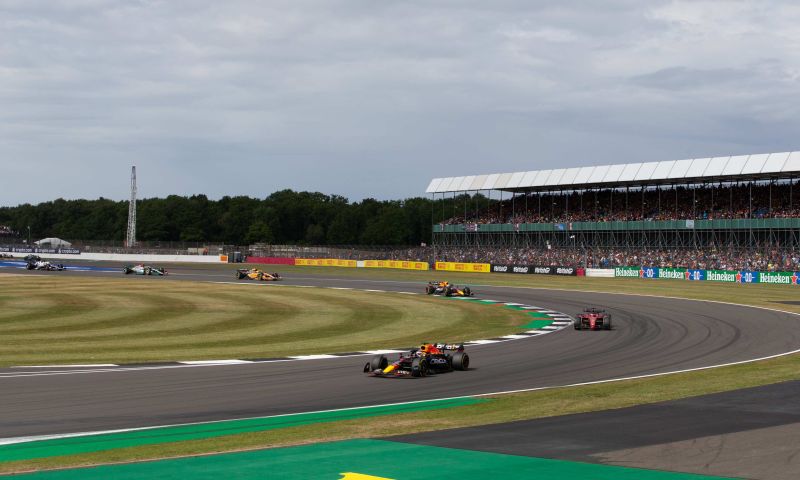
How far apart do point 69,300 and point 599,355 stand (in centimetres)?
2535

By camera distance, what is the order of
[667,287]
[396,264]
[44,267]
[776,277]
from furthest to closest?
[396,264]
[44,267]
[776,277]
[667,287]

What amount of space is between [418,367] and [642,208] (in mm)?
73652

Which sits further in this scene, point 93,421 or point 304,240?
point 304,240

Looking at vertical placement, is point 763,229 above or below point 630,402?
above

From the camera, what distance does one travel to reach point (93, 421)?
46.2 ft

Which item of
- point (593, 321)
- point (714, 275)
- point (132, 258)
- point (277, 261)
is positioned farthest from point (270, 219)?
point (593, 321)

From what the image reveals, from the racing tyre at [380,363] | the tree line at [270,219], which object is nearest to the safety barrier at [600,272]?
the racing tyre at [380,363]

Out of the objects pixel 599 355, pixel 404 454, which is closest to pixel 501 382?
pixel 599 355

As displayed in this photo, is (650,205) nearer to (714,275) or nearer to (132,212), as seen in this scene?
(714,275)

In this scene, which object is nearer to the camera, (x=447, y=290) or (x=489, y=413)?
(x=489, y=413)

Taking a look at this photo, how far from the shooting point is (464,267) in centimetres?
8931

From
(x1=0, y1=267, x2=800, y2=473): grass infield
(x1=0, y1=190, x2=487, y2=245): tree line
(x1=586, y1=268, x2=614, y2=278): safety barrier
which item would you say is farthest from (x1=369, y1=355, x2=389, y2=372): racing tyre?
(x1=0, y1=190, x2=487, y2=245): tree line

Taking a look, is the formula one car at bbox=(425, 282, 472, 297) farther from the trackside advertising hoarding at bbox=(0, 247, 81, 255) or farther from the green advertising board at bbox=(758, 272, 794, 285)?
the trackside advertising hoarding at bbox=(0, 247, 81, 255)

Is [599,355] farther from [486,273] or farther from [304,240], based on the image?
[304,240]
